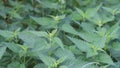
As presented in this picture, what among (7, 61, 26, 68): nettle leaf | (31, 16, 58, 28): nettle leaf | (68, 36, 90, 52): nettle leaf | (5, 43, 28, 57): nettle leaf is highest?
(68, 36, 90, 52): nettle leaf

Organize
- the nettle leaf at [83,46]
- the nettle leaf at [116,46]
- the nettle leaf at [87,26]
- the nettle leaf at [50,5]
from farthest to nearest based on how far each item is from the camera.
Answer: the nettle leaf at [50,5]
the nettle leaf at [87,26]
the nettle leaf at [116,46]
the nettle leaf at [83,46]

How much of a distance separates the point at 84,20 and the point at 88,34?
0.26 meters

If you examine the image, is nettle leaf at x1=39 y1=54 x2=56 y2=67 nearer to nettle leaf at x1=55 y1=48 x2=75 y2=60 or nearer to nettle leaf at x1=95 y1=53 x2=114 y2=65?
nettle leaf at x1=55 y1=48 x2=75 y2=60

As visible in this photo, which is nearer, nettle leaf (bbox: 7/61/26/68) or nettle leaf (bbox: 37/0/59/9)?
nettle leaf (bbox: 7/61/26/68)

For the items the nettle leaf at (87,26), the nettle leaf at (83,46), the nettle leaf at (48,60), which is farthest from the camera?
the nettle leaf at (87,26)

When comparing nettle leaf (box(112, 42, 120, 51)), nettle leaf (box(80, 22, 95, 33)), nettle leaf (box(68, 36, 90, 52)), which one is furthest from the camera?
nettle leaf (box(80, 22, 95, 33))

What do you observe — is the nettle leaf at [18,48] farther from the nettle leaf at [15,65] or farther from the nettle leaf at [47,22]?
the nettle leaf at [47,22]

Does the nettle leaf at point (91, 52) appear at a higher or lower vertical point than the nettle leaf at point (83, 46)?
lower

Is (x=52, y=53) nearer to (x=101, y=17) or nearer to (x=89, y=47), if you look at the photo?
(x=89, y=47)

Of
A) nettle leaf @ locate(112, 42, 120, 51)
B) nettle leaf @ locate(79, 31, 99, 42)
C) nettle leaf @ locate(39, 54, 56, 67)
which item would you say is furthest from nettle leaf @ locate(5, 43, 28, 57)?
nettle leaf @ locate(112, 42, 120, 51)

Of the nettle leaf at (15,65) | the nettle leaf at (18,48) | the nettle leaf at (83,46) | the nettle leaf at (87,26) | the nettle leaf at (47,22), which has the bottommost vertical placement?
the nettle leaf at (15,65)

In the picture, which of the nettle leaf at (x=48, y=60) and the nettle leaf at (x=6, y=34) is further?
the nettle leaf at (x=6, y=34)

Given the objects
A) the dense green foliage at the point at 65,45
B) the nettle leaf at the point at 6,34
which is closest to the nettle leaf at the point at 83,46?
the dense green foliage at the point at 65,45

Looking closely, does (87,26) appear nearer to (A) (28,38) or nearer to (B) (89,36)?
(B) (89,36)
